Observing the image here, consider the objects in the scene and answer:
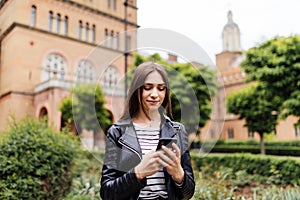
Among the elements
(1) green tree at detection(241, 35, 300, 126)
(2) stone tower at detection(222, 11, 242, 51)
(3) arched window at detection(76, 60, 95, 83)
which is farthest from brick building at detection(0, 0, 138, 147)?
(2) stone tower at detection(222, 11, 242, 51)

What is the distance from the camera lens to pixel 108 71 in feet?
3.11

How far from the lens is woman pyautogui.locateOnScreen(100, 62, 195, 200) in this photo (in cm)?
75

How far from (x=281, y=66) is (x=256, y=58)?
1.02m

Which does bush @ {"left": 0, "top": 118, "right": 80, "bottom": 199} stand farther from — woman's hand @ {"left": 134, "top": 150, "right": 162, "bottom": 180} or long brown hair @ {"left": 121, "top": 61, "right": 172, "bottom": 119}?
woman's hand @ {"left": 134, "top": 150, "right": 162, "bottom": 180}

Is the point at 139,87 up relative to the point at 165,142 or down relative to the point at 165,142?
up

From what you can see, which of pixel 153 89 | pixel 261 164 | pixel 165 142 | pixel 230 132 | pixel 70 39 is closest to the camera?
pixel 165 142

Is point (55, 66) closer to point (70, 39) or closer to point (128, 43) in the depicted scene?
point (70, 39)

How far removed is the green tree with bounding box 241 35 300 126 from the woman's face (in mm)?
5524

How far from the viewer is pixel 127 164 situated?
766mm

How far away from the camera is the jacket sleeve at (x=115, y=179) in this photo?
2.34ft

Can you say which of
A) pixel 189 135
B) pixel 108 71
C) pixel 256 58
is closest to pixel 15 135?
pixel 108 71

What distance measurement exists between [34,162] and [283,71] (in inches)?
211

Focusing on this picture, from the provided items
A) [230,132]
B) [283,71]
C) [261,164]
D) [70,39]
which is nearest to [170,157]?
[70,39]

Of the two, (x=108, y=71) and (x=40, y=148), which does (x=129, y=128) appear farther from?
(x=40, y=148)
